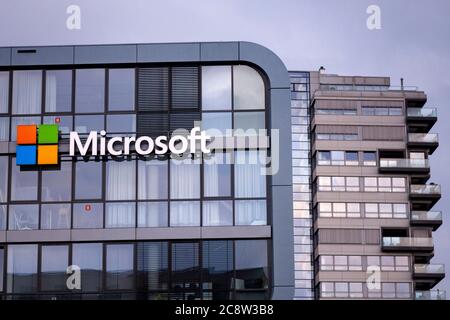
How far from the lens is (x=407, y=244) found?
117 m

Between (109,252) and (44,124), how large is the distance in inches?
190

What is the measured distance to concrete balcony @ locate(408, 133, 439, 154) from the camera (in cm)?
12400

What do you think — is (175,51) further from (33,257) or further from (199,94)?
(33,257)

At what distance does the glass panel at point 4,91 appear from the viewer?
33.9 m

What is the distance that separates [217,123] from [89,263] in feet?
20.0

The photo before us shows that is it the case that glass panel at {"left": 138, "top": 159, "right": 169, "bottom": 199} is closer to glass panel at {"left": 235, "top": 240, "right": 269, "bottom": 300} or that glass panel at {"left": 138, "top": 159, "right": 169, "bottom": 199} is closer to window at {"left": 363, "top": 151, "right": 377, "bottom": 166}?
glass panel at {"left": 235, "top": 240, "right": 269, "bottom": 300}

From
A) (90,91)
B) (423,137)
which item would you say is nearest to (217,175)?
(90,91)

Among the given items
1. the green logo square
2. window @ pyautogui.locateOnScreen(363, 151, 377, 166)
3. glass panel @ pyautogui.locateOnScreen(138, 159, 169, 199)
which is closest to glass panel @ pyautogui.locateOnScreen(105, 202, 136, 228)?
glass panel @ pyautogui.locateOnScreen(138, 159, 169, 199)

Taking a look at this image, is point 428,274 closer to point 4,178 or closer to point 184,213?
point 184,213

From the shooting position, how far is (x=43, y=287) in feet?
105
